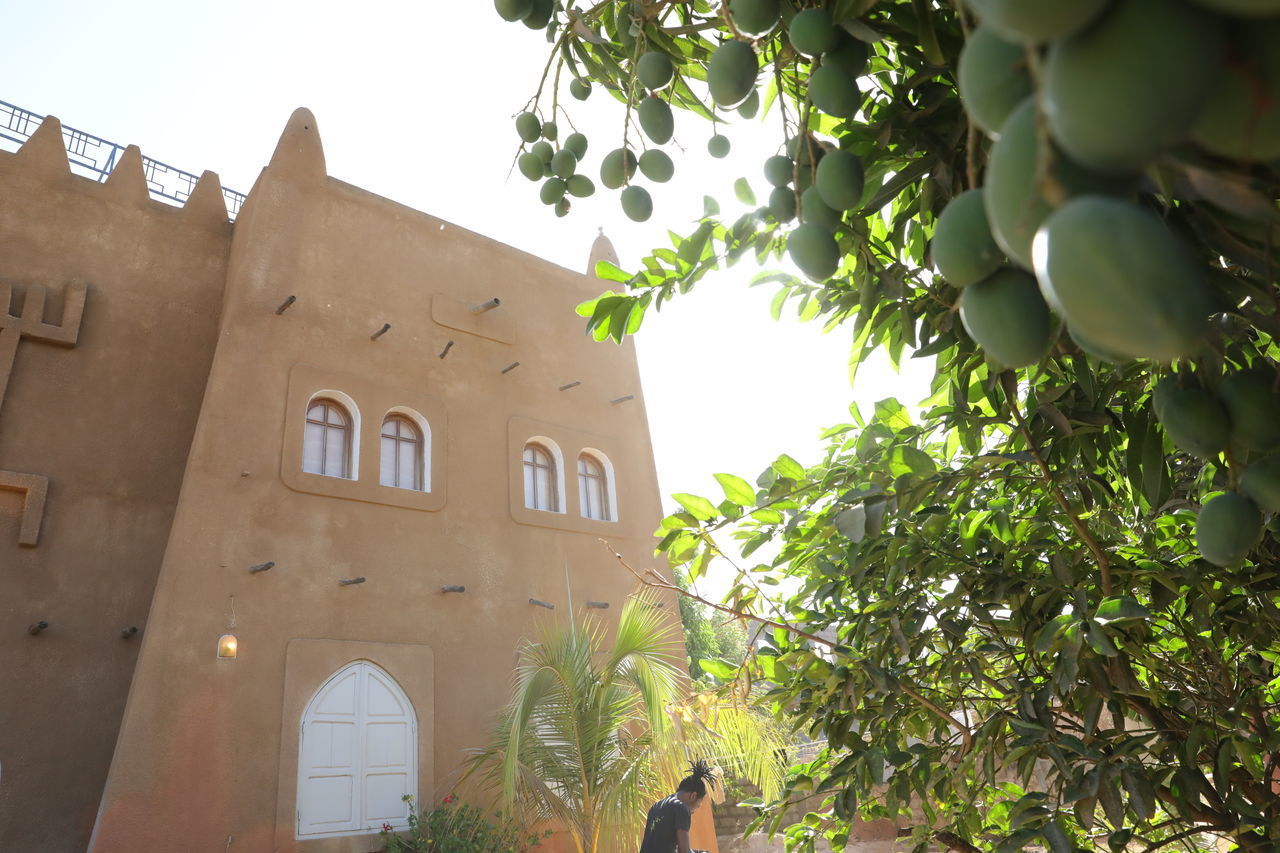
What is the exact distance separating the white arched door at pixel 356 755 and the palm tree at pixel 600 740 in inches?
30.0

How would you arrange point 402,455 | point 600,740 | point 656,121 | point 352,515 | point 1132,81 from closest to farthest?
point 1132,81
point 656,121
point 600,740
point 352,515
point 402,455

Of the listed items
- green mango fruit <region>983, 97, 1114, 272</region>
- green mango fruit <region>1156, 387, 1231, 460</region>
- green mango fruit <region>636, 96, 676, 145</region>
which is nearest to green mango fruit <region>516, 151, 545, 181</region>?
green mango fruit <region>636, 96, 676, 145</region>

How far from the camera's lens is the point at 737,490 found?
2203 millimetres

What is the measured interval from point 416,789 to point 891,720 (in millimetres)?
6420

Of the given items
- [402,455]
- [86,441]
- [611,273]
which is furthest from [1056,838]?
[86,441]

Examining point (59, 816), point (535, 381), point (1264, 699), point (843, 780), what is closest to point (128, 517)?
point (59, 816)

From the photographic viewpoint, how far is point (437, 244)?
10.5 meters

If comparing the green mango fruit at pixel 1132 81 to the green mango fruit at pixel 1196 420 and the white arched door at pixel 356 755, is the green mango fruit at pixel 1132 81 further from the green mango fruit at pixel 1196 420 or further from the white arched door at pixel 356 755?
the white arched door at pixel 356 755

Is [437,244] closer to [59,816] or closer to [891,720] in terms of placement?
[59,816]

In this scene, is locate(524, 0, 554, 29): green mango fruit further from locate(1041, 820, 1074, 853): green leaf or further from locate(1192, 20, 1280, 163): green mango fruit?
locate(1041, 820, 1074, 853): green leaf

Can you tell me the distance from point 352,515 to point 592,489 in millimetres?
3169

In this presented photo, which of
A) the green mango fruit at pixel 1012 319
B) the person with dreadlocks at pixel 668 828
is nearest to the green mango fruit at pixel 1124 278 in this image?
the green mango fruit at pixel 1012 319

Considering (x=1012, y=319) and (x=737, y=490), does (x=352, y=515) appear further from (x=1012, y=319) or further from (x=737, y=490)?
(x=1012, y=319)

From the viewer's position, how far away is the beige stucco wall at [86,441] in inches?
282
